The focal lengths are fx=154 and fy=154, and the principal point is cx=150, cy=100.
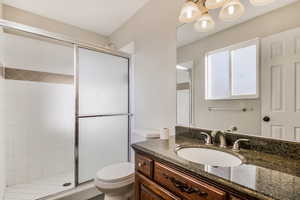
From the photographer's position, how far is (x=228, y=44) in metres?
1.19

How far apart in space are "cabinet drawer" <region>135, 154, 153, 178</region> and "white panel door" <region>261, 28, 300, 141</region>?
0.75 metres

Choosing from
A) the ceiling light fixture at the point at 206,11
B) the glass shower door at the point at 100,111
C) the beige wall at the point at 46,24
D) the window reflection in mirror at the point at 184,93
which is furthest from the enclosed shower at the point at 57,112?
the ceiling light fixture at the point at 206,11

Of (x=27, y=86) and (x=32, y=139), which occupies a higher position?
(x=27, y=86)

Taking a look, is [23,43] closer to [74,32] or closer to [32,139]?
[74,32]

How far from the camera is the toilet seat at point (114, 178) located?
1.38 m

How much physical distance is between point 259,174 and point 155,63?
57.4 inches

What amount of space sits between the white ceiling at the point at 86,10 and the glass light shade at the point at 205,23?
39.7 inches

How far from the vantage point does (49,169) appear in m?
2.35

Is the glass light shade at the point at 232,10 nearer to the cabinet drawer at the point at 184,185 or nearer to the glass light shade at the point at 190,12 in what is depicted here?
the glass light shade at the point at 190,12

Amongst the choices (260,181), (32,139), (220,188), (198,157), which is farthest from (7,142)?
(260,181)

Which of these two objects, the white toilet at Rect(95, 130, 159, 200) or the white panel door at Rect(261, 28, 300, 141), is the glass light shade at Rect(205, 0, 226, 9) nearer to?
the white panel door at Rect(261, 28, 300, 141)

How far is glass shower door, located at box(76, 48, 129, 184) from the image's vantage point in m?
1.92

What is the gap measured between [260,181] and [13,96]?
9.32ft

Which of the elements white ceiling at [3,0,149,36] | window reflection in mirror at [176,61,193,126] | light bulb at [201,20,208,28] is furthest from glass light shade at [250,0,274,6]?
white ceiling at [3,0,149,36]
